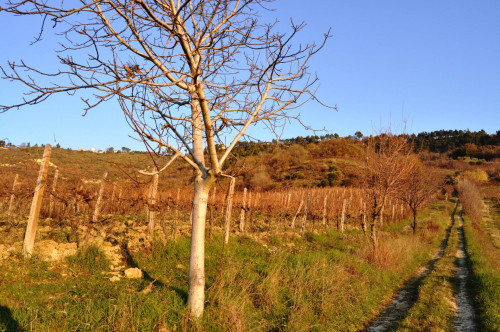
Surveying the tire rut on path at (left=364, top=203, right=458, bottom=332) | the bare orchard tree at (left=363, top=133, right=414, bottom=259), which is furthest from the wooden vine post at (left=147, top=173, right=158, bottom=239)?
the bare orchard tree at (left=363, top=133, right=414, bottom=259)

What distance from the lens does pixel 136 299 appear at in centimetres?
464

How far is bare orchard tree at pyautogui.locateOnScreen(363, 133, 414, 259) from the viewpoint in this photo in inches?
433

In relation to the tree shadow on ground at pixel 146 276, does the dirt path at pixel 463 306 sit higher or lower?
lower

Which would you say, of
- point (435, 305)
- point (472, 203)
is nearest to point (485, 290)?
point (435, 305)

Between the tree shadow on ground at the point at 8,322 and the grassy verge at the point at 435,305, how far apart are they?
18.9 ft

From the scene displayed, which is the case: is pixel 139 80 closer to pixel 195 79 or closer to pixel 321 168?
pixel 195 79

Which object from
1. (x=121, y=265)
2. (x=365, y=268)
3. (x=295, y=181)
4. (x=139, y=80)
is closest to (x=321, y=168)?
(x=295, y=181)

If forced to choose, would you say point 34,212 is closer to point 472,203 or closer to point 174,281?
point 174,281

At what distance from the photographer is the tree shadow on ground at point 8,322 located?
3.66 m

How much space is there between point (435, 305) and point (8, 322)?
7.96 m

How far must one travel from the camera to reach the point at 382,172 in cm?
1119

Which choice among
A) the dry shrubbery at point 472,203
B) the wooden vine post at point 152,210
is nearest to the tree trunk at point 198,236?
the wooden vine post at point 152,210

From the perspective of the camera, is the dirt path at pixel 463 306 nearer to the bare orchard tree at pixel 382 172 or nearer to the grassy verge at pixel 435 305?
the grassy verge at pixel 435 305

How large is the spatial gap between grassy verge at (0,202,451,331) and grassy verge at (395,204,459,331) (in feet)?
2.43
